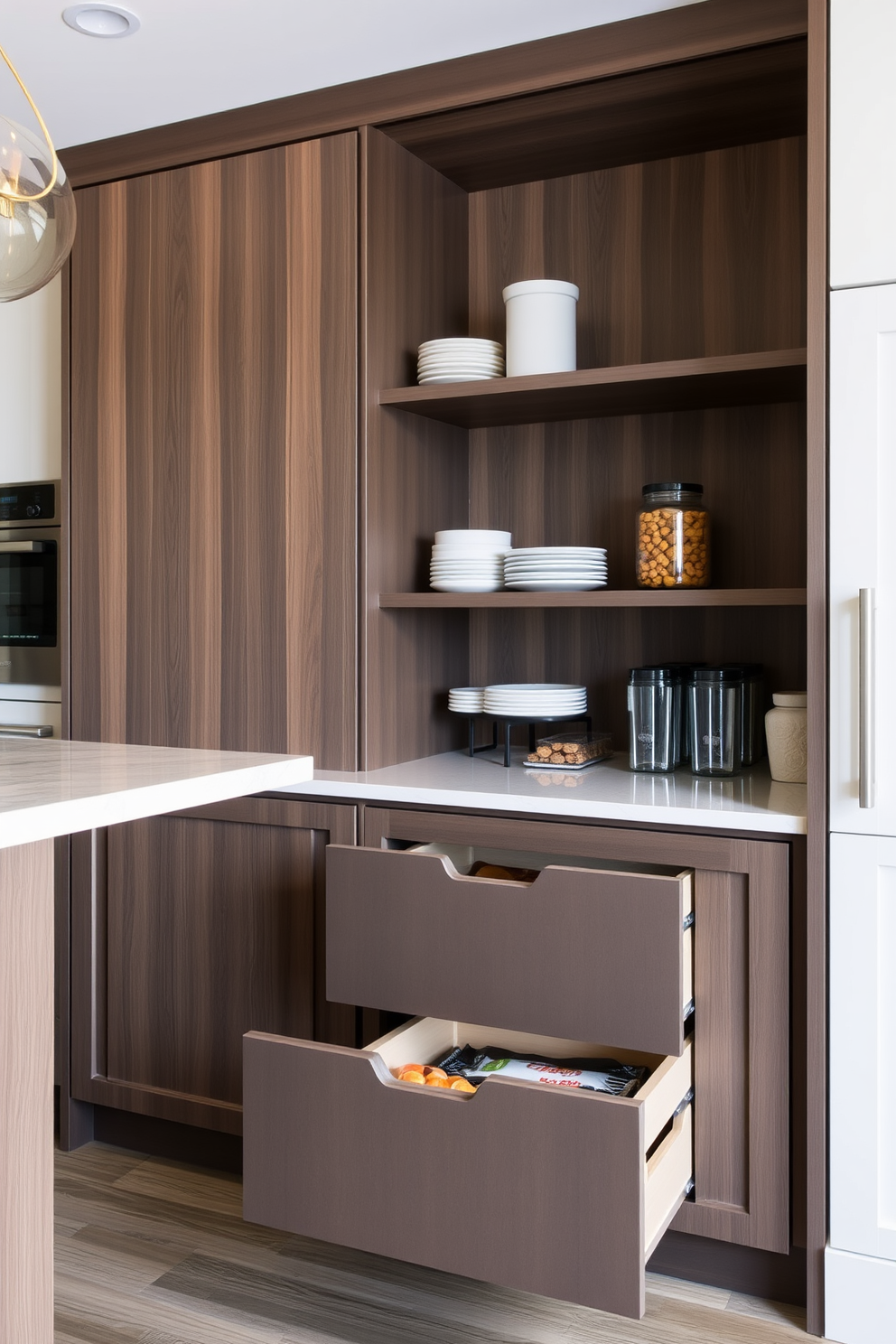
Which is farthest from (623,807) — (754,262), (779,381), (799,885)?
(754,262)

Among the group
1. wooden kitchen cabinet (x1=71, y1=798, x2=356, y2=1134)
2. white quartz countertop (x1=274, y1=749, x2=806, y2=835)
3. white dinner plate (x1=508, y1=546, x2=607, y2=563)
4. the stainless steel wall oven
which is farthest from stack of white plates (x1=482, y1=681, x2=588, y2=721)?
the stainless steel wall oven

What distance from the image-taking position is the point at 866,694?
1.62 metres

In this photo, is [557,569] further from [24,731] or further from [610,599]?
[24,731]

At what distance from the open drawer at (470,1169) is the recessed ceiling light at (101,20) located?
1.66 meters

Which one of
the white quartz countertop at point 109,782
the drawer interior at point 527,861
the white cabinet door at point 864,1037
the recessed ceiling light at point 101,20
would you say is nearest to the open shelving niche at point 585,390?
the drawer interior at point 527,861

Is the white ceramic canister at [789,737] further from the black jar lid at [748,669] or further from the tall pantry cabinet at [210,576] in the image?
the tall pantry cabinet at [210,576]

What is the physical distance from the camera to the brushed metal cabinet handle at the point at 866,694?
162cm

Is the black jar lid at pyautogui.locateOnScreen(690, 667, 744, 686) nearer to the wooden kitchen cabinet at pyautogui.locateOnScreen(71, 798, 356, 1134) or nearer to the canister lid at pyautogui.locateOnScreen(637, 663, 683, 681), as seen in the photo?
the canister lid at pyautogui.locateOnScreen(637, 663, 683, 681)

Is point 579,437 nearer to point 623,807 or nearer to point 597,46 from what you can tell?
point 597,46

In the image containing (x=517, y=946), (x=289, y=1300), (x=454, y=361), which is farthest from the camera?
(x=454, y=361)

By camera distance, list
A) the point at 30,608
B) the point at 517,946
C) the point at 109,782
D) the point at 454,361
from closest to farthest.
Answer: the point at 109,782, the point at 517,946, the point at 454,361, the point at 30,608

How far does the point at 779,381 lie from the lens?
1.98 meters

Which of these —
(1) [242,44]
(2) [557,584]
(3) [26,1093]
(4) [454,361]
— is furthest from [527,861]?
(1) [242,44]

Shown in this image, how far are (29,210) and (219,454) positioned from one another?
0.88 metres
